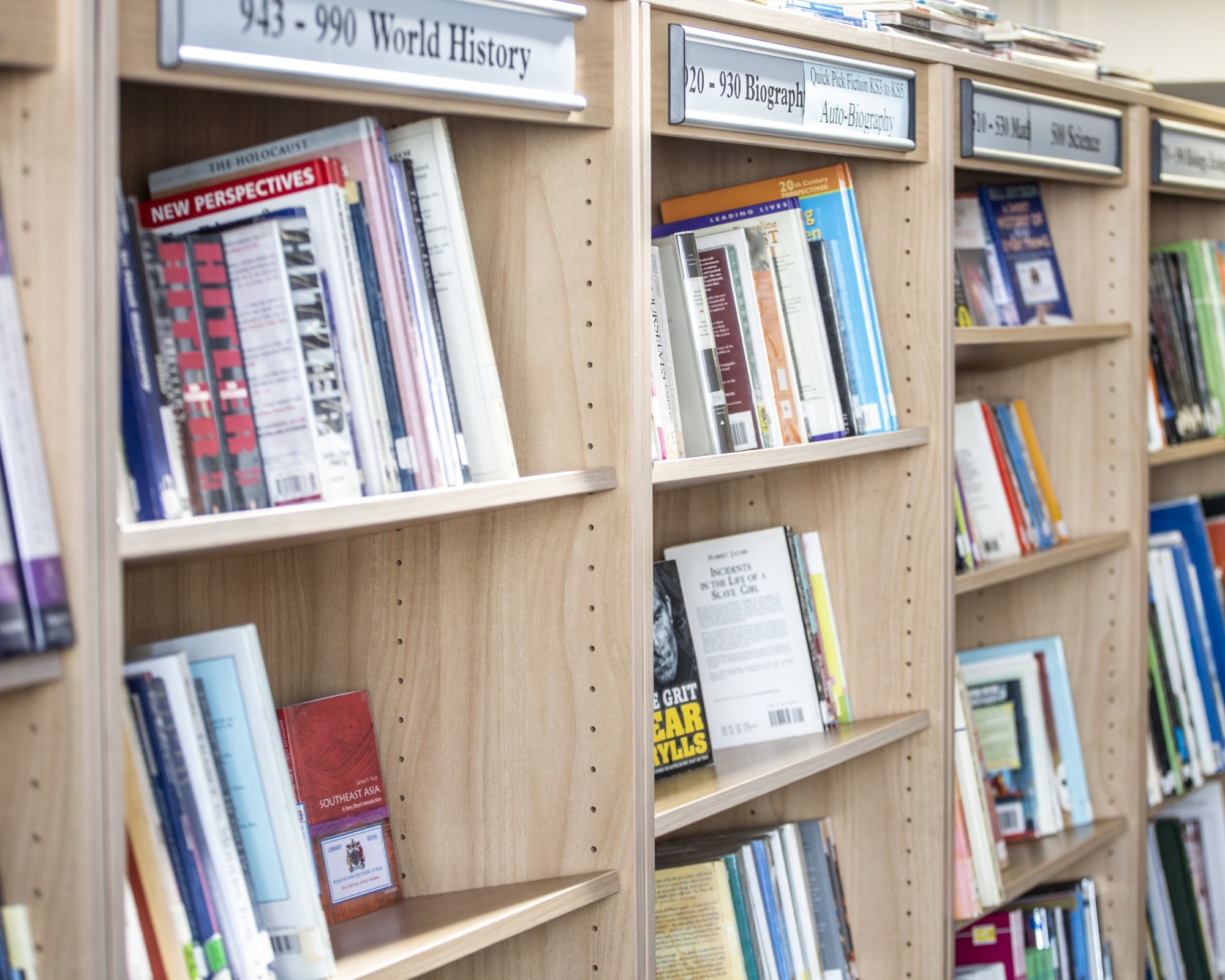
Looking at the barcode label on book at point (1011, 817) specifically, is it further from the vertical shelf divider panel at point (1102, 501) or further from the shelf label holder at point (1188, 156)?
the shelf label holder at point (1188, 156)

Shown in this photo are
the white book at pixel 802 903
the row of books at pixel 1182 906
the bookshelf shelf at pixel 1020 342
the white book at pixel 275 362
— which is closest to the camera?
the white book at pixel 275 362

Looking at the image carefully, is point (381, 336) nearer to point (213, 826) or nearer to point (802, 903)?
point (213, 826)

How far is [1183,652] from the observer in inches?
99.0

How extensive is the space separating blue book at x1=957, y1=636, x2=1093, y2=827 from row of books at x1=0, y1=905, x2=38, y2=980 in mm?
1679

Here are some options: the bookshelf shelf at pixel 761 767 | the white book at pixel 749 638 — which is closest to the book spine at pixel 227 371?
the bookshelf shelf at pixel 761 767

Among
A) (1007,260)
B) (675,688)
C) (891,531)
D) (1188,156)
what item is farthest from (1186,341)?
(675,688)

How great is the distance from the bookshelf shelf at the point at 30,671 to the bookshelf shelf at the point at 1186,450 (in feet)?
6.45

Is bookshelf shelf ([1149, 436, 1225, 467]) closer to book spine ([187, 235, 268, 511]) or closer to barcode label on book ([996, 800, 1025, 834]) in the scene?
barcode label on book ([996, 800, 1025, 834])

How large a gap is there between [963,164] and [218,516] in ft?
4.08

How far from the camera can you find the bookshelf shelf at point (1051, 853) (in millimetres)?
1982

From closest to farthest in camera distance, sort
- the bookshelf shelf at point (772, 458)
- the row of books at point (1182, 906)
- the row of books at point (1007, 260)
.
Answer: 1. the bookshelf shelf at point (772, 458)
2. the row of books at point (1007, 260)
3. the row of books at point (1182, 906)

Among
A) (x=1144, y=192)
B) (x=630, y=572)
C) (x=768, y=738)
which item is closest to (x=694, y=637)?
(x=768, y=738)

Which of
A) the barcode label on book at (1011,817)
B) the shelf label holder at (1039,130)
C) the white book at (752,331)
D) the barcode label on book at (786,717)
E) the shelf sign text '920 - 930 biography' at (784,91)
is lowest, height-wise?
the barcode label on book at (1011,817)

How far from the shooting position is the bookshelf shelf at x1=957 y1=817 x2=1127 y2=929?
1.98m
